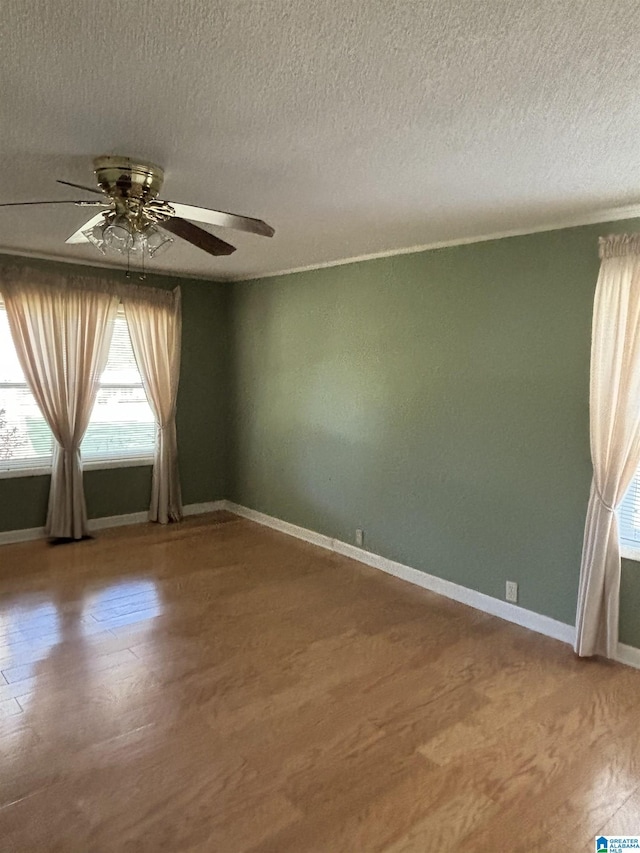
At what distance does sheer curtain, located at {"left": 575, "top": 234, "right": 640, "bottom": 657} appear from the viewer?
292 cm

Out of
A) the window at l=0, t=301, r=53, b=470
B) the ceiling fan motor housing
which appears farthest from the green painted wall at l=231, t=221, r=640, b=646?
the ceiling fan motor housing

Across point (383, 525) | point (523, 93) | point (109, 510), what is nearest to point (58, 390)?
point (109, 510)

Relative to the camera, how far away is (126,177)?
2322 mm

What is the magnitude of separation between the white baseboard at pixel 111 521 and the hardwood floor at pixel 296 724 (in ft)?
2.81

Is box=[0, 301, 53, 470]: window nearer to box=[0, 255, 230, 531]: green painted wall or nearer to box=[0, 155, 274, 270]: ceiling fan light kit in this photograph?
box=[0, 255, 230, 531]: green painted wall

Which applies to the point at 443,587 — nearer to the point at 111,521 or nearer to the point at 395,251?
the point at 395,251

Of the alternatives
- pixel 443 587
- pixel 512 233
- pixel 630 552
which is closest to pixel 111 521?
pixel 443 587

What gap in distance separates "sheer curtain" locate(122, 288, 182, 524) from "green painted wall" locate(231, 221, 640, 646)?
0.80 metres

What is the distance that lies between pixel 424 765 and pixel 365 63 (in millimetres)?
2420

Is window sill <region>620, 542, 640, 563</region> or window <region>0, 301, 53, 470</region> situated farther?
window <region>0, 301, 53, 470</region>

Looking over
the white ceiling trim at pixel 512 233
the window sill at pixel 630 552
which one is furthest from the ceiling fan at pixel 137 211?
the window sill at pixel 630 552

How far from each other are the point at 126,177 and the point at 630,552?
300cm

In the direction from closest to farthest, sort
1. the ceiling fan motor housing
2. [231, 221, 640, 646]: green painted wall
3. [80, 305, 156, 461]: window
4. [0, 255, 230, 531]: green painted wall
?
the ceiling fan motor housing → [231, 221, 640, 646]: green painted wall → [80, 305, 156, 461]: window → [0, 255, 230, 531]: green painted wall

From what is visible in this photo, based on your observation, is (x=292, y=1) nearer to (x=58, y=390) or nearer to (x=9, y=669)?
(x=9, y=669)
